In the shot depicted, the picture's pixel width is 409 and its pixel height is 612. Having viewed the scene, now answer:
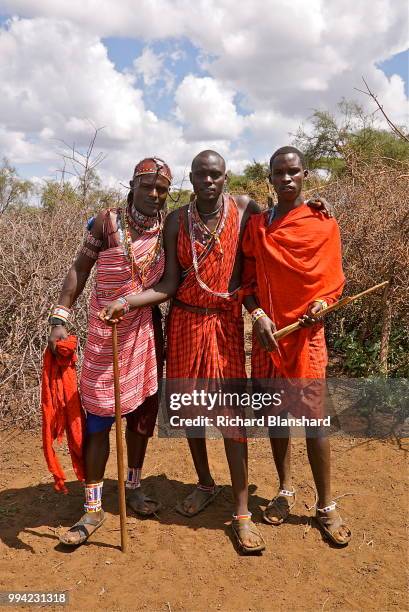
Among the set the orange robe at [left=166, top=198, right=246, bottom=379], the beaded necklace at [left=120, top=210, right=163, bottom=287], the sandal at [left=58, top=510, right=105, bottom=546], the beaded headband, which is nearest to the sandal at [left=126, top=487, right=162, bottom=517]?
the sandal at [left=58, top=510, right=105, bottom=546]

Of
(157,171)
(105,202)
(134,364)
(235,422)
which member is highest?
(105,202)

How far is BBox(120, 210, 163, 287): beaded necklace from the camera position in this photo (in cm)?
245

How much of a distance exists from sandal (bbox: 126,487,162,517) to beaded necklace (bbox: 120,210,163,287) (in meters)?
1.21

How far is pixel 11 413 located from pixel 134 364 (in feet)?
6.10

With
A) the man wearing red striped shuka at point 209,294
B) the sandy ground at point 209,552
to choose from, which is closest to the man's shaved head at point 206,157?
the man wearing red striped shuka at point 209,294

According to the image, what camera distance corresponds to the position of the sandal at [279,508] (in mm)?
2668

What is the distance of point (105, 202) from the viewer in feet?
19.9

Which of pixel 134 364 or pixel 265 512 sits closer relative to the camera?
pixel 134 364

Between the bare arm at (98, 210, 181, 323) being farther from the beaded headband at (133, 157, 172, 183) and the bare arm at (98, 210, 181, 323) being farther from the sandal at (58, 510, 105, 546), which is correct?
the sandal at (58, 510, 105, 546)

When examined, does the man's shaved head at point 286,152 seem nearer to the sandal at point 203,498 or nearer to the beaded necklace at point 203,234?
the beaded necklace at point 203,234

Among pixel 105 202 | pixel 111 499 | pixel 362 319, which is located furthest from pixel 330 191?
pixel 111 499

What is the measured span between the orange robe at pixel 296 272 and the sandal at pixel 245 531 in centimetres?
75

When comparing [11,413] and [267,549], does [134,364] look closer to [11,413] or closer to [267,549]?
[267,549]

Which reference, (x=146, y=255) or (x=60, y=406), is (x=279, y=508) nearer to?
(x=60, y=406)
